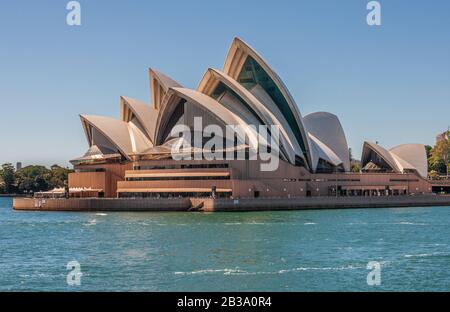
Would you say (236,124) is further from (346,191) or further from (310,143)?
(346,191)

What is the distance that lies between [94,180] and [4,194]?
87616mm

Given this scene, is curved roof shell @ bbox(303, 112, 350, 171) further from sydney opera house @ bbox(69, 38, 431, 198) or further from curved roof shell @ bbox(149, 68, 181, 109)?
curved roof shell @ bbox(149, 68, 181, 109)

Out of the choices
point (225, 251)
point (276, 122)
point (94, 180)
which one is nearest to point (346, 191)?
point (276, 122)

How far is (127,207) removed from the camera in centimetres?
7438

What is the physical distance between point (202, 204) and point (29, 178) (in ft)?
322

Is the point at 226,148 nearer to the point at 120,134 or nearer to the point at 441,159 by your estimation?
the point at 120,134

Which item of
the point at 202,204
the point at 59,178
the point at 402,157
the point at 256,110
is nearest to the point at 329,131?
the point at 402,157

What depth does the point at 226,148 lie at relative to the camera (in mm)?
78625

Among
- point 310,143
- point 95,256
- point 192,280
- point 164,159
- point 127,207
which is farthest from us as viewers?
point 310,143

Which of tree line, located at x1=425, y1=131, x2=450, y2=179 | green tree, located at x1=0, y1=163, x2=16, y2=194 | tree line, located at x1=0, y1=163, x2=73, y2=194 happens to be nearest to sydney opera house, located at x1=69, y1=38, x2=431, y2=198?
tree line, located at x1=425, y1=131, x2=450, y2=179

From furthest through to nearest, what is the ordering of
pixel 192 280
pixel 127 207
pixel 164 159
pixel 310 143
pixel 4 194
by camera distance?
pixel 4 194
pixel 310 143
pixel 164 159
pixel 127 207
pixel 192 280

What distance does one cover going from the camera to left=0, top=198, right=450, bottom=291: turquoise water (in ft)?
89.1

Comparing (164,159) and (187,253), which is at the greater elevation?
(164,159)

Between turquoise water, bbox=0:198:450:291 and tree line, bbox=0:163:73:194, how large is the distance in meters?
98.0
